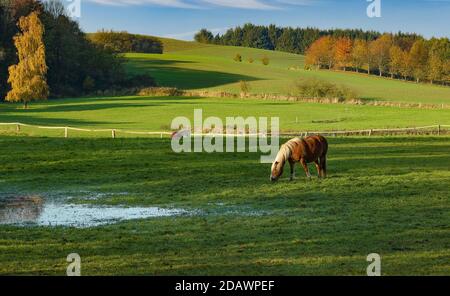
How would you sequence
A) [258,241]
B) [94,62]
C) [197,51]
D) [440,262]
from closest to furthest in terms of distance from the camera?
1. [440,262]
2. [258,241]
3. [94,62]
4. [197,51]

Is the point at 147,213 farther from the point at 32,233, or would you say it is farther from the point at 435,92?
the point at 435,92

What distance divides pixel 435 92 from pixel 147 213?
289 feet

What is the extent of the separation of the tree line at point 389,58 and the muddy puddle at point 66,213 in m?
104

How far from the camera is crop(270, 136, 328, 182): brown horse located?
857 inches

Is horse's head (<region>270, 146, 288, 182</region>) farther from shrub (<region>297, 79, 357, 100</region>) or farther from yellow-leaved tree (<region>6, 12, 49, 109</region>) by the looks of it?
shrub (<region>297, 79, 357, 100</region>)

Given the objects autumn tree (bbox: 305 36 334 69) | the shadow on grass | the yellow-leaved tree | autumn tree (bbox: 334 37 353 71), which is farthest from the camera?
autumn tree (bbox: 305 36 334 69)

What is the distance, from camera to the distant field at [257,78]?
9462 cm

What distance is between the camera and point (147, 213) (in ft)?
55.3

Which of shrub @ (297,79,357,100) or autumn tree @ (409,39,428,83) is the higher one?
autumn tree @ (409,39,428,83)

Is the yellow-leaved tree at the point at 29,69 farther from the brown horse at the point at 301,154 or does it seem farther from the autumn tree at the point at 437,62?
the autumn tree at the point at 437,62

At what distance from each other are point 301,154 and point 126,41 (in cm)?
11000

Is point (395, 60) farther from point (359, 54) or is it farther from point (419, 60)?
point (359, 54)

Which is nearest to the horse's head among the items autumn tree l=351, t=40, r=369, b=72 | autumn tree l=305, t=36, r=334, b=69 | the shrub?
the shrub
